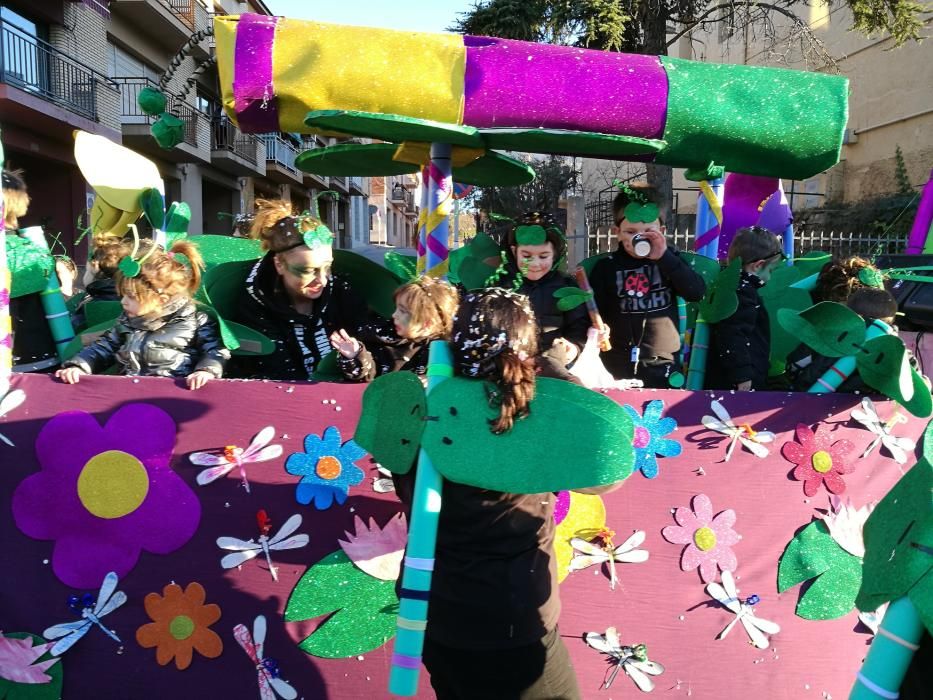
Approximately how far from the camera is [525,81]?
2729 mm

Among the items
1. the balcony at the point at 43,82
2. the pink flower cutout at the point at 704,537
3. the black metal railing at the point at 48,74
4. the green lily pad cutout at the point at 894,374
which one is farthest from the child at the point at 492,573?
the black metal railing at the point at 48,74

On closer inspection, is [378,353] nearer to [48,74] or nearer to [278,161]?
[48,74]

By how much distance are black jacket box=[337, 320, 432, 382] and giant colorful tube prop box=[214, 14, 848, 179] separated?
80 cm

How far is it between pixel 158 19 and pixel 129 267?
1921cm

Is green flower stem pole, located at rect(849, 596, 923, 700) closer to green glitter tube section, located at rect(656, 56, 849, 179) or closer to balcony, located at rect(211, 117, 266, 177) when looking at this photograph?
green glitter tube section, located at rect(656, 56, 849, 179)

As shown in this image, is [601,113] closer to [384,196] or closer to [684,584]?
[684,584]

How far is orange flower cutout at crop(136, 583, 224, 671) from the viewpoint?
2266mm

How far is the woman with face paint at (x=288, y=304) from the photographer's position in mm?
2740

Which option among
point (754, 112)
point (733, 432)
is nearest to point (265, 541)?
point (733, 432)

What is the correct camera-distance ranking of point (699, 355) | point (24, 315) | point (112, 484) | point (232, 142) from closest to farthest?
point (112, 484), point (24, 315), point (699, 355), point (232, 142)

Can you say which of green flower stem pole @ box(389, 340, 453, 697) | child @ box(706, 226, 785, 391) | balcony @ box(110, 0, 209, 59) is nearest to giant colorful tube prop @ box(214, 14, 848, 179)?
child @ box(706, 226, 785, 391)

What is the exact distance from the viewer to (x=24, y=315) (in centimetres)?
298

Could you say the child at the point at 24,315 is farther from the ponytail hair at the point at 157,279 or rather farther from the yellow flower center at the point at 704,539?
the yellow flower center at the point at 704,539

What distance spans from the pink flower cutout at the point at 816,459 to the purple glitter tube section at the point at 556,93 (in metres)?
1.25
